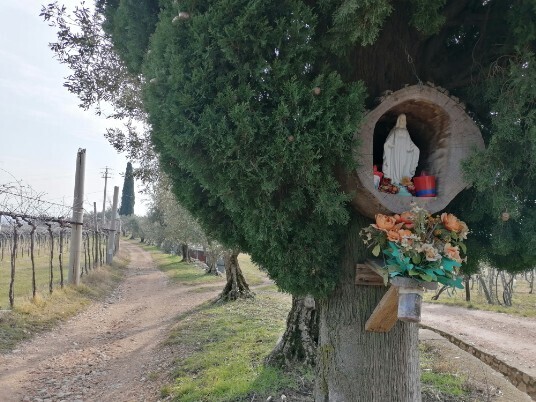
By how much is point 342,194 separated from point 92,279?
1777cm

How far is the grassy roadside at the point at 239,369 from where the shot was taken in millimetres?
5363

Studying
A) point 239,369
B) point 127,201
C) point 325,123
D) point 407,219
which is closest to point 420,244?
point 407,219

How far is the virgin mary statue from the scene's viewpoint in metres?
3.19

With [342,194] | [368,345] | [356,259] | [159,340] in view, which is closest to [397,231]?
[342,194]

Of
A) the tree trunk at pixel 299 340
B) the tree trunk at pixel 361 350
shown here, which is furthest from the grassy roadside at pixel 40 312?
the tree trunk at pixel 361 350

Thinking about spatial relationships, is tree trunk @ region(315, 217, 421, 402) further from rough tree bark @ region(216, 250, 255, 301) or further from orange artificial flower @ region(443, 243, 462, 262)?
rough tree bark @ region(216, 250, 255, 301)

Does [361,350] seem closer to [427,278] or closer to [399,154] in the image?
[427,278]

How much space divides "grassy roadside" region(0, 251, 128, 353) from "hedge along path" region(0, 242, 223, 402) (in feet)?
0.95

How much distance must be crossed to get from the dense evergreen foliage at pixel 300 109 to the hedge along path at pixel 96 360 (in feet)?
15.0

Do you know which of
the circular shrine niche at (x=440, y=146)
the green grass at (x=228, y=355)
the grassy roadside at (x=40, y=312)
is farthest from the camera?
the grassy roadside at (x=40, y=312)

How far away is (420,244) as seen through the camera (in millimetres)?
2590

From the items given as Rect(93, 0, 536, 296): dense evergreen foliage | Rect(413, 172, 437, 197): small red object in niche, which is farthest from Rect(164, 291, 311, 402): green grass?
Rect(413, 172, 437, 197): small red object in niche

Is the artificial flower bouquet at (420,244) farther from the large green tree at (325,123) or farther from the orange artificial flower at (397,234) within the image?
the large green tree at (325,123)

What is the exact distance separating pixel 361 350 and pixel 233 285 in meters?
12.1
